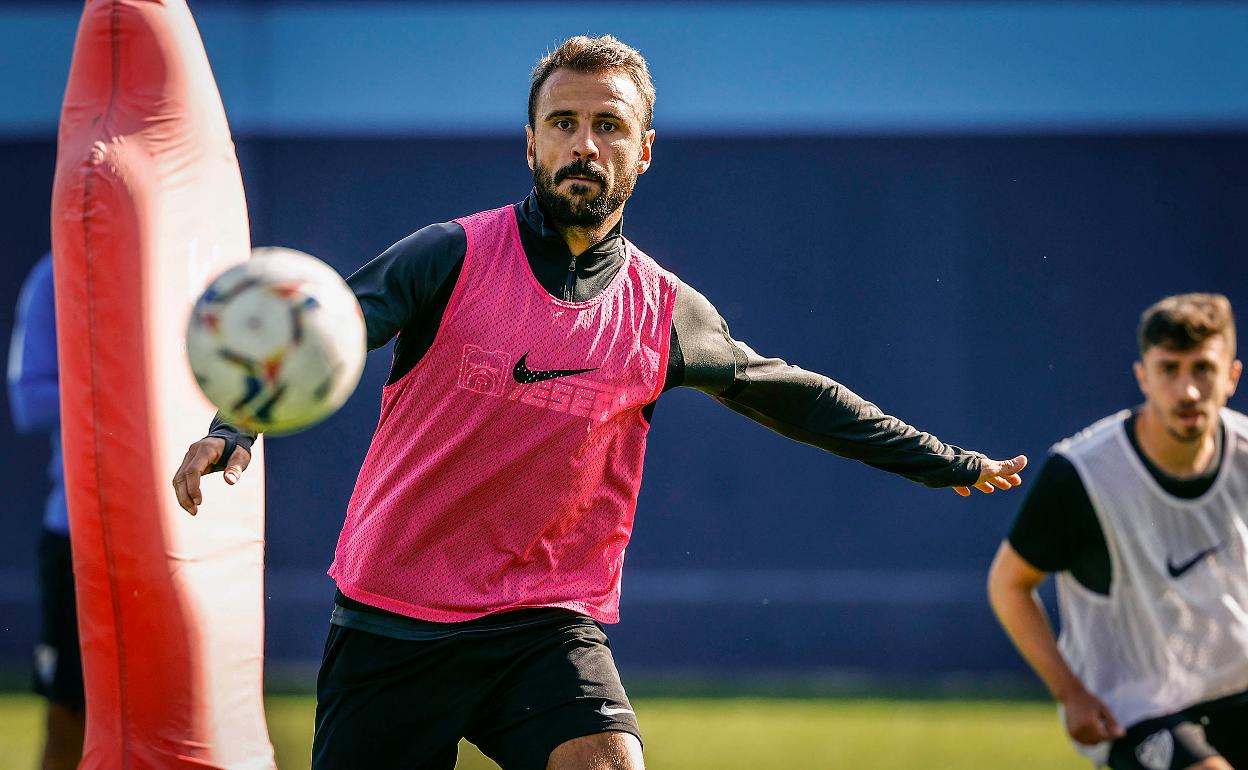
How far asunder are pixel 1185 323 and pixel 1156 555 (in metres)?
0.80

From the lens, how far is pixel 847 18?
12.4 metres

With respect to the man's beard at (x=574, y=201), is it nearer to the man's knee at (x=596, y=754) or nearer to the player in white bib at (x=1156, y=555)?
the man's knee at (x=596, y=754)

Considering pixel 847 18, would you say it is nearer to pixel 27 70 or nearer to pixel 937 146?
pixel 937 146

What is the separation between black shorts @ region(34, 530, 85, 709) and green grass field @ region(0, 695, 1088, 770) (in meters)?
2.10

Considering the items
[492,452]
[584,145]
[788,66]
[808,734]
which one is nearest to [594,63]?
[584,145]

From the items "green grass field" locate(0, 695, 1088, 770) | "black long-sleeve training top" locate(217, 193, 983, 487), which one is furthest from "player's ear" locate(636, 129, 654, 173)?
"green grass field" locate(0, 695, 1088, 770)

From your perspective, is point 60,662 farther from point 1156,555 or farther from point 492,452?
point 1156,555

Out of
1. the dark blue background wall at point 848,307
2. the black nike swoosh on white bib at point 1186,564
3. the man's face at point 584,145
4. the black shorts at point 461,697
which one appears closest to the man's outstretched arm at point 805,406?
the man's face at point 584,145

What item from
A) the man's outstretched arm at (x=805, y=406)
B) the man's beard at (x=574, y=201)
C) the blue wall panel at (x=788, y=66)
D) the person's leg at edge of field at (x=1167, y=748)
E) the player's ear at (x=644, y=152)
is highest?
the blue wall panel at (x=788, y=66)

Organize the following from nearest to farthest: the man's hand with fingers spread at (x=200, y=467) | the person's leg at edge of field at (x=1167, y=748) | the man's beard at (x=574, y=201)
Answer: the man's hand with fingers spread at (x=200, y=467), the man's beard at (x=574, y=201), the person's leg at edge of field at (x=1167, y=748)

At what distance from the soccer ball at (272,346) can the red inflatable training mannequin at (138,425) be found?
3.70ft

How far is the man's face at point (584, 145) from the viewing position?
12.9 feet

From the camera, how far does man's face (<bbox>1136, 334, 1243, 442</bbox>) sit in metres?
5.11

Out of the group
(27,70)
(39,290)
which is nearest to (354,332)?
(39,290)
